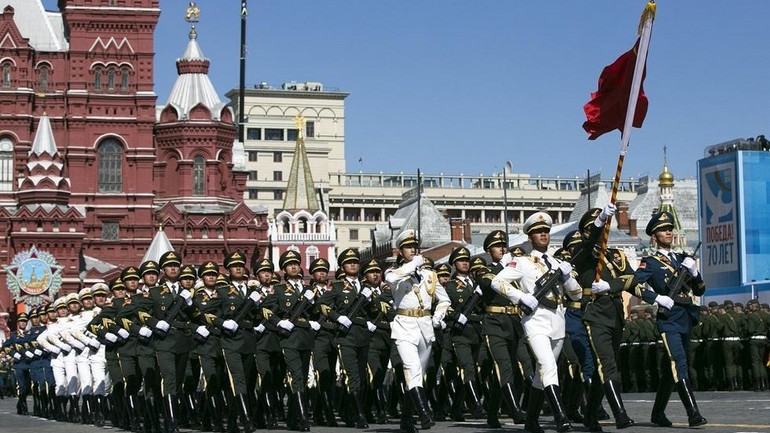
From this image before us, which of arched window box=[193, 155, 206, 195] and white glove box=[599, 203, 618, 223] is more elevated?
arched window box=[193, 155, 206, 195]

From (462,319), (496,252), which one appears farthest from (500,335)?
(462,319)

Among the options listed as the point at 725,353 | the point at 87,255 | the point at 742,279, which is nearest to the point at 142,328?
the point at 725,353

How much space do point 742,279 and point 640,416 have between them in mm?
33219

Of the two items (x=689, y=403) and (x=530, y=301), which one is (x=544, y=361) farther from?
(x=689, y=403)

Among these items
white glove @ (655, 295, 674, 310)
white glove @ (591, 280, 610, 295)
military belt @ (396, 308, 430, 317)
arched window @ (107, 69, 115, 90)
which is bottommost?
military belt @ (396, 308, 430, 317)

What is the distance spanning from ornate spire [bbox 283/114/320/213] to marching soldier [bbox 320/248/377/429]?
84.6m

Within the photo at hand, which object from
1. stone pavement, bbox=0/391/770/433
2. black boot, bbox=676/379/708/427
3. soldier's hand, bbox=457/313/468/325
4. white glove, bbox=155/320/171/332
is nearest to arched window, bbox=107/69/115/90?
stone pavement, bbox=0/391/770/433

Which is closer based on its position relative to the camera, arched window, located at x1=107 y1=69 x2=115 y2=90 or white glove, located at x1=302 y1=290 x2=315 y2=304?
white glove, located at x1=302 y1=290 x2=315 y2=304

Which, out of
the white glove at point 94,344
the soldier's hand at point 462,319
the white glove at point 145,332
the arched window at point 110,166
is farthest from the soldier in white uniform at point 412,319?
the arched window at point 110,166

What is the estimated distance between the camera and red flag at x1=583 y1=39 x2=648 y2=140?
48.4 ft

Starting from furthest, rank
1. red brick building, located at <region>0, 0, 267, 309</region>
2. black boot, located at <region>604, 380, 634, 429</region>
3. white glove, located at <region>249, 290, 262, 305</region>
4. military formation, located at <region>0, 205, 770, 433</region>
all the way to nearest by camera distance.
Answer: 1. red brick building, located at <region>0, 0, 267, 309</region>
2. white glove, located at <region>249, 290, 262, 305</region>
3. military formation, located at <region>0, 205, 770, 433</region>
4. black boot, located at <region>604, 380, 634, 429</region>

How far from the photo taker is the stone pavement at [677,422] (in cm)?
1408

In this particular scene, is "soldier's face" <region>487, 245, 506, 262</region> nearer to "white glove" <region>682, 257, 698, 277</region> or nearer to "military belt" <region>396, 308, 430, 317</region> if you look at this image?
"military belt" <region>396, 308, 430, 317</region>

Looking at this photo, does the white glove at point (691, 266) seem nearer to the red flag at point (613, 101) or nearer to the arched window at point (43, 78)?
the red flag at point (613, 101)
